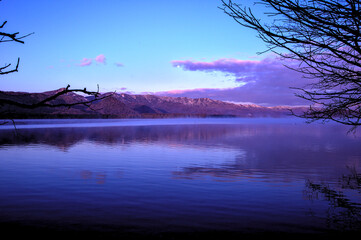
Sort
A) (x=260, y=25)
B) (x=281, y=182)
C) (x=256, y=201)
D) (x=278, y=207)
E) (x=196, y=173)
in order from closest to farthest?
(x=260, y=25) → (x=278, y=207) → (x=256, y=201) → (x=281, y=182) → (x=196, y=173)

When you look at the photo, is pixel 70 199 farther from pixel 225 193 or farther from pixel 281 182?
pixel 281 182

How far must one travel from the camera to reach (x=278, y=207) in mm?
11148

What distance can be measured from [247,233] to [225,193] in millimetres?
4610

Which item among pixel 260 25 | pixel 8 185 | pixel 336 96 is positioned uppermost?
pixel 260 25

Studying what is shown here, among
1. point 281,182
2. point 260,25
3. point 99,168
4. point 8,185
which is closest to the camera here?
point 260,25

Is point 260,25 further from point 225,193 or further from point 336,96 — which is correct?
point 225,193

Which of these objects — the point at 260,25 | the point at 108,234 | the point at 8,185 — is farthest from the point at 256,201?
the point at 8,185

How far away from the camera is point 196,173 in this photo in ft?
59.5

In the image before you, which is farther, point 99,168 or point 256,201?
point 99,168

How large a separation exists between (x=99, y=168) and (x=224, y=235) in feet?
42.5

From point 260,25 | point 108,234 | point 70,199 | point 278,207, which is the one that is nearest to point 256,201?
point 278,207

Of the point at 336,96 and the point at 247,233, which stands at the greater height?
the point at 336,96

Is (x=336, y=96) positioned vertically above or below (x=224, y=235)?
above

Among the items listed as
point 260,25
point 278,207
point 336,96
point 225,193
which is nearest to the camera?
point 260,25
